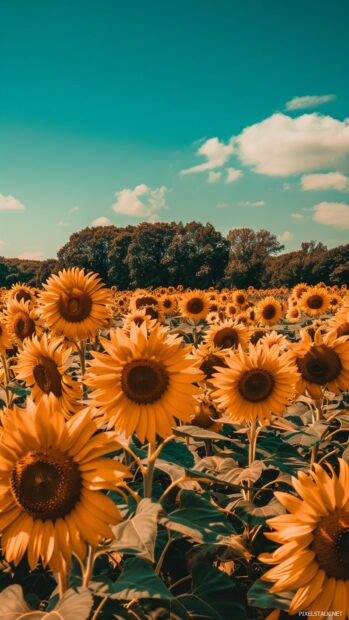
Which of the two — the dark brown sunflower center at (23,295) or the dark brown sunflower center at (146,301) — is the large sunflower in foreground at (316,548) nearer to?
the dark brown sunflower center at (23,295)

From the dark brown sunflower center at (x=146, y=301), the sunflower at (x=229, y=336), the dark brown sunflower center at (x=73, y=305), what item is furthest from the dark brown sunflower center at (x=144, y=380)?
the dark brown sunflower center at (x=146, y=301)

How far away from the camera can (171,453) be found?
329 cm

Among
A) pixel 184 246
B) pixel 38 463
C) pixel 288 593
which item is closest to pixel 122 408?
pixel 38 463

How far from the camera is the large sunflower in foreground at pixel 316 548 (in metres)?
1.86

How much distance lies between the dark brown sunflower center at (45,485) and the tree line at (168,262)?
183 ft

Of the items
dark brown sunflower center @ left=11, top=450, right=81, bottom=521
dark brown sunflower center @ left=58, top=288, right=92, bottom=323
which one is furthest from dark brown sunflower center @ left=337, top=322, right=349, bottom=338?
dark brown sunflower center @ left=11, top=450, right=81, bottom=521

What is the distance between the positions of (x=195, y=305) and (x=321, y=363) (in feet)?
22.8

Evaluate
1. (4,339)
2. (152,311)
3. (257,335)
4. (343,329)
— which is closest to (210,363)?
(343,329)

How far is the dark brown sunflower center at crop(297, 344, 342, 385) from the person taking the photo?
13.5ft

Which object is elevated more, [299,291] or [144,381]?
[299,291]

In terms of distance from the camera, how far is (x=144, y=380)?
102 inches

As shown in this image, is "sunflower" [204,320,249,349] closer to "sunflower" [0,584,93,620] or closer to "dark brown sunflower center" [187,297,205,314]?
"sunflower" [0,584,93,620]

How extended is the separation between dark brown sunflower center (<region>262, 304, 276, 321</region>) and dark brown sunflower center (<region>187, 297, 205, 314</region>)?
1612mm

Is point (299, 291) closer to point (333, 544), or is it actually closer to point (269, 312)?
point (269, 312)
